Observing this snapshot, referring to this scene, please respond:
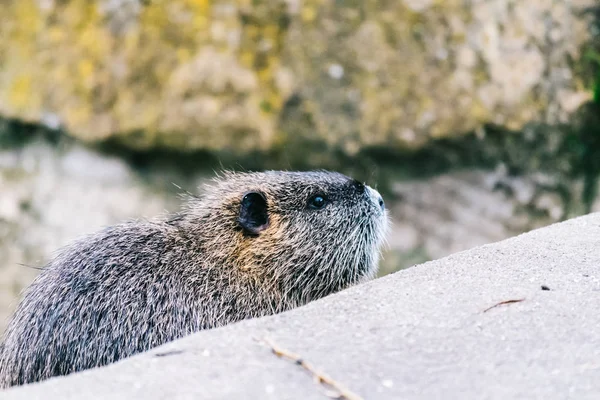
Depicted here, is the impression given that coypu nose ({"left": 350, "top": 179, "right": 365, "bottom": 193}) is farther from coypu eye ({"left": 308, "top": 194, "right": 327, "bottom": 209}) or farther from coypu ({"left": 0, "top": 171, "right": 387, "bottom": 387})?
coypu eye ({"left": 308, "top": 194, "right": 327, "bottom": 209})

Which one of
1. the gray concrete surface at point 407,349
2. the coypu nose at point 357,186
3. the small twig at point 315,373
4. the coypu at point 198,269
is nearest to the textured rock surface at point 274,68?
the coypu at point 198,269

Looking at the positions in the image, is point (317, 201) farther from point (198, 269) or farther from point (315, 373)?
point (315, 373)

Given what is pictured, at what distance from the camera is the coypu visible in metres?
2.81

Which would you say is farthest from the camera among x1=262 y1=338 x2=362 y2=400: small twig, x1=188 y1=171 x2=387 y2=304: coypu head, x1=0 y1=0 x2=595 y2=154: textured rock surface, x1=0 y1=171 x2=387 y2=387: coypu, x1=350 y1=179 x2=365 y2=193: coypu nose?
x1=0 y1=0 x2=595 y2=154: textured rock surface

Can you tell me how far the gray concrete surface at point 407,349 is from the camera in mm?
1631

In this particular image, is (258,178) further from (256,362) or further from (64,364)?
(256,362)

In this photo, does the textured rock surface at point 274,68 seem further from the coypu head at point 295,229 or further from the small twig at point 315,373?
the small twig at point 315,373

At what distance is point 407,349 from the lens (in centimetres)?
186

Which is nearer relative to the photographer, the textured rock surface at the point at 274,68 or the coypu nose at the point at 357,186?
the coypu nose at the point at 357,186

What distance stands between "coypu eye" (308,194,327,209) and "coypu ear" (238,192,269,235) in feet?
0.81

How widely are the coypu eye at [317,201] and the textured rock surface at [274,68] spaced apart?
183 centimetres

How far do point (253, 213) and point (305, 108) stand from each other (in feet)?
6.70

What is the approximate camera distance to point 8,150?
17.6 feet

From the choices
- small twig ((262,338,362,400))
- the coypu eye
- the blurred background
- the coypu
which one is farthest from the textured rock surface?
small twig ((262,338,362,400))
